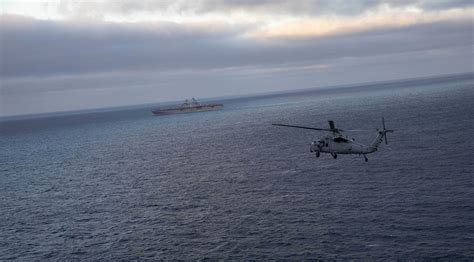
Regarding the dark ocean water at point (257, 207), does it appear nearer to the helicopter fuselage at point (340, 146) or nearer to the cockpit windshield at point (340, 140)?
the helicopter fuselage at point (340, 146)

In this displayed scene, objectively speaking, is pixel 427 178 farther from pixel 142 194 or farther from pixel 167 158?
pixel 167 158

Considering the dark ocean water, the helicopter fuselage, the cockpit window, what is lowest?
the dark ocean water

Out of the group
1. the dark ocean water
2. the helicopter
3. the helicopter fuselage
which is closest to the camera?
the helicopter

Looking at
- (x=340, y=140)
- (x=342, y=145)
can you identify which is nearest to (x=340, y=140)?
(x=340, y=140)

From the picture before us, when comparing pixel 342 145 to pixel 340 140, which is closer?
pixel 340 140

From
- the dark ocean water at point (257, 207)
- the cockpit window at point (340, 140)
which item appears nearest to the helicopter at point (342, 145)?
the cockpit window at point (340, 140)

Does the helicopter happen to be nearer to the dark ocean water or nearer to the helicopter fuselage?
the helicopter fuselage

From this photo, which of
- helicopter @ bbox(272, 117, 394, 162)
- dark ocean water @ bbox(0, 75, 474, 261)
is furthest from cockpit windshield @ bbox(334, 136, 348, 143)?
dark ocean water @ bbox(0, 75, 474, 261)

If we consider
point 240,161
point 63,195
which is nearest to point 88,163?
point 63,195

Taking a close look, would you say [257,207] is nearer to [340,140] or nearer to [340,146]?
[340,146]

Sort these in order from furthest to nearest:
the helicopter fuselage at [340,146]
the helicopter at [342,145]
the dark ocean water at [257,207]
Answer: the dark ocean water at [257,207]
the helicopter fuselage at [340,146]
the helicopter at [342,145]

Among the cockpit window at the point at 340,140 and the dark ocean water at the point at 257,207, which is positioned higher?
the cockpit window at the point at 340,140
